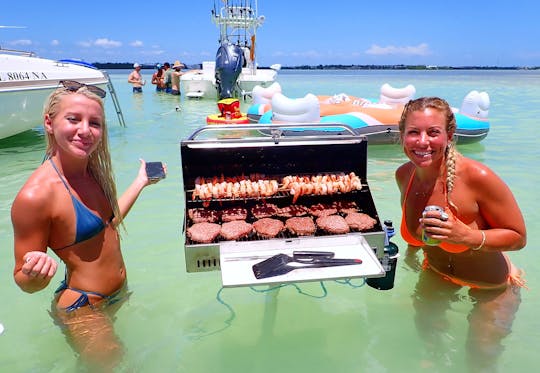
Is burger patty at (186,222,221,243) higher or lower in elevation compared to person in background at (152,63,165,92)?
lower

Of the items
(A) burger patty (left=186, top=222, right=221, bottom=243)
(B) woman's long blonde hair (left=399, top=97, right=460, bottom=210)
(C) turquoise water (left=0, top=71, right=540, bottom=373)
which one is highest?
(B) woman's long blonde hair (left=399, top=97, right=460, bottom=210)

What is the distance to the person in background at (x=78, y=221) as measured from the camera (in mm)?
2121

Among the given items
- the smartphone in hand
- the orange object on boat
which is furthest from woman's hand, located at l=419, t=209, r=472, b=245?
the orange object on boat

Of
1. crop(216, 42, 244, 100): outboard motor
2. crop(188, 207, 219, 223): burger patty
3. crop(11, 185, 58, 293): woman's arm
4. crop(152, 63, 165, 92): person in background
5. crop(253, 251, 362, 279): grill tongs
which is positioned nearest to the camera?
crop(11, 185, 58, 293): woman's arm

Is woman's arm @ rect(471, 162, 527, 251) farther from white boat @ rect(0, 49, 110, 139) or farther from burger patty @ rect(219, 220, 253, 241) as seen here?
white boat @ rect(0, 49, 110, 139)

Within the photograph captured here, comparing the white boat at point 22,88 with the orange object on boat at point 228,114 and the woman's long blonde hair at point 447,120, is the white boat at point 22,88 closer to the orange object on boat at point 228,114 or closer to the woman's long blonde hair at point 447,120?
the orange object on boat at point 228,114

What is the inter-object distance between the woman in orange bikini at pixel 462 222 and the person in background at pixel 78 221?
2.03 metres

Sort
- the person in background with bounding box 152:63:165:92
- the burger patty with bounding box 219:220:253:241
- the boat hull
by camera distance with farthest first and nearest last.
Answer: the person in background with bounding box 152:63:165:92 → the boat hull → the burger patty with bounding box 219:220:253:241

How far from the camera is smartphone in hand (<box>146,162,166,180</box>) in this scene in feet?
9.66

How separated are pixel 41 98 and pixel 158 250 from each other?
26.2 ft

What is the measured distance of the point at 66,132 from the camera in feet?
Result: 7.38

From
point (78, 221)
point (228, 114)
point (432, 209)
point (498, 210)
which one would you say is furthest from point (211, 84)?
point (432, 209)

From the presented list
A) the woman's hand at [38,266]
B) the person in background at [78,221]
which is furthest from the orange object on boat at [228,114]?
the woman's hand at [38,266]

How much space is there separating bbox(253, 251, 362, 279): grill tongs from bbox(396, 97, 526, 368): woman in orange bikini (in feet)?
1.84
